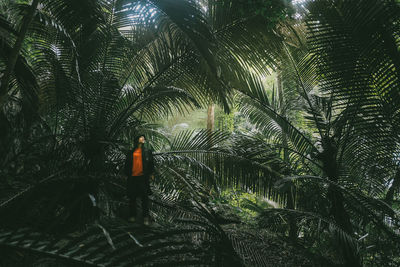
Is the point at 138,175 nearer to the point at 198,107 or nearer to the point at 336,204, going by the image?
the point at 198,107

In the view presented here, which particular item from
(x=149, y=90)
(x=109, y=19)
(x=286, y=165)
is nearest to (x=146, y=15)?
(x=149, y=90)

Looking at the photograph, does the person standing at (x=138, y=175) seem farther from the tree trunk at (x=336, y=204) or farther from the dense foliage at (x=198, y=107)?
the tree trunk at (x=336, y=204)

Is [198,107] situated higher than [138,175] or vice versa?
[198,107]

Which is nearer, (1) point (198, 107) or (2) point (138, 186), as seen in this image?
(2) point (138, 186)

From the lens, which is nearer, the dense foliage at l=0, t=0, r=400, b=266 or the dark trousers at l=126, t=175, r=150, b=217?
the dense foliage at l=0, t=0, r=400, b=266

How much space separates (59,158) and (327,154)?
141 inches

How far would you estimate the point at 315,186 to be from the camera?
4.28 meters

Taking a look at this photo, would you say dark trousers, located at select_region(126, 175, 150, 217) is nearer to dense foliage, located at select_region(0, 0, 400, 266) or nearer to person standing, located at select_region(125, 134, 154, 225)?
person standing, located at select_region(125, 134, 154, 225)

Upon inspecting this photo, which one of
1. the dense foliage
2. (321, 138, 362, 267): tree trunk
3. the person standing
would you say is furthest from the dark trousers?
(321, 138, 362, 267): tree trunk

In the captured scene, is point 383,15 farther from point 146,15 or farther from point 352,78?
point 146,15

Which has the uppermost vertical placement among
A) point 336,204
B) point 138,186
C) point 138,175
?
point 138,175

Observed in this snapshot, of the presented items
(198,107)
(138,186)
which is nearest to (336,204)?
(198,107)

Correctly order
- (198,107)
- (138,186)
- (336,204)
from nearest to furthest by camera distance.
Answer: (138,186), (336,204), (198,107)

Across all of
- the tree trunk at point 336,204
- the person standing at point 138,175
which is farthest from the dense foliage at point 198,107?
the person standing at point 138,175
